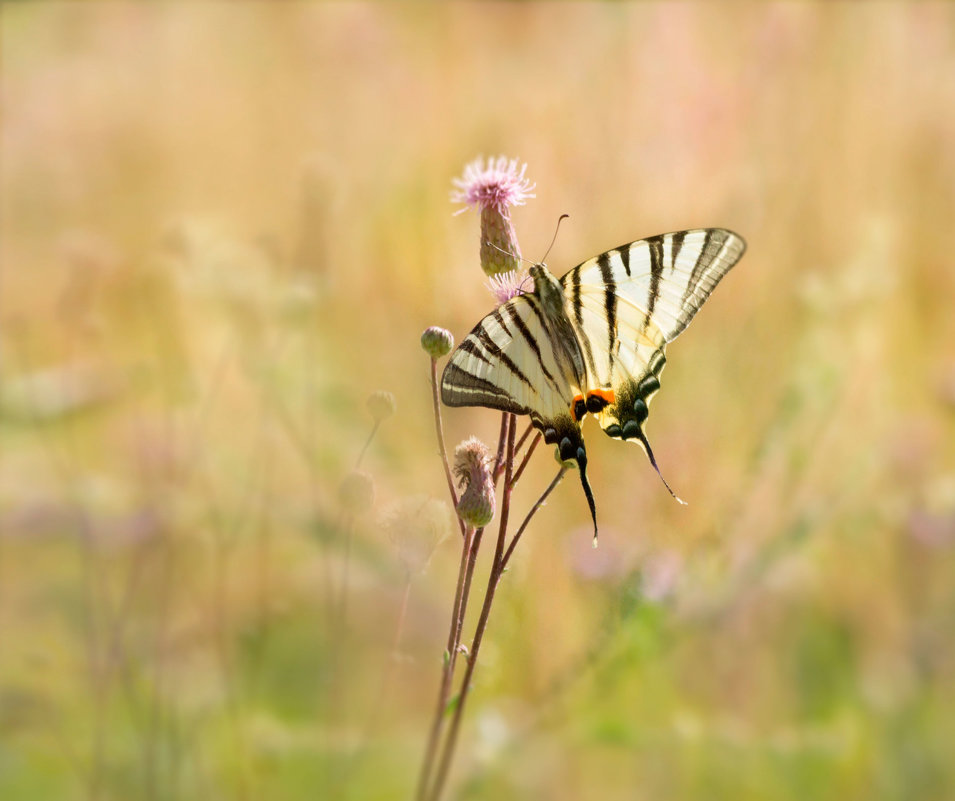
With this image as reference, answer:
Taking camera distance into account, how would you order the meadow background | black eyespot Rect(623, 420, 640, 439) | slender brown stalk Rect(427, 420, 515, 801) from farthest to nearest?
the meadow background → black eyespot Rect(623, 420, 640, 439) → slender brown stalk Rect(427, 420, 515, 801)

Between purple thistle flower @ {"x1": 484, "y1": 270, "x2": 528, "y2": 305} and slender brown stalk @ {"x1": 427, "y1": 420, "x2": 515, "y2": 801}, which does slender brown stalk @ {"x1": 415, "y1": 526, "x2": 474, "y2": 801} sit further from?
purple thistle flower @ {"x1": 484, "y1": 270, "x2": 528, "y2": 305}

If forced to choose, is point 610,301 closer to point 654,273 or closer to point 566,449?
point 654,273

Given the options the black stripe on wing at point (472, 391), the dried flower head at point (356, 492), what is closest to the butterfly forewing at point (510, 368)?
the black stripe on wing at point (472, 391)

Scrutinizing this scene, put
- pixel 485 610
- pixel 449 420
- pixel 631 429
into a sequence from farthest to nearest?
pixel 449 420, pixel 631 429, pixel 485 610

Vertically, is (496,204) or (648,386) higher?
(496,204)

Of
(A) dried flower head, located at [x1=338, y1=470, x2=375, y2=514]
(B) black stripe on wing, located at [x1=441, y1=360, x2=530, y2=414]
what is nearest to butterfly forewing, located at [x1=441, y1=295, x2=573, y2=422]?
(B) black stripe on wing, located at [x1=441, y1=360, x2=530, y2=414]

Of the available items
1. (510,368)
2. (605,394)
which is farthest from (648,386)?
(510,368)
